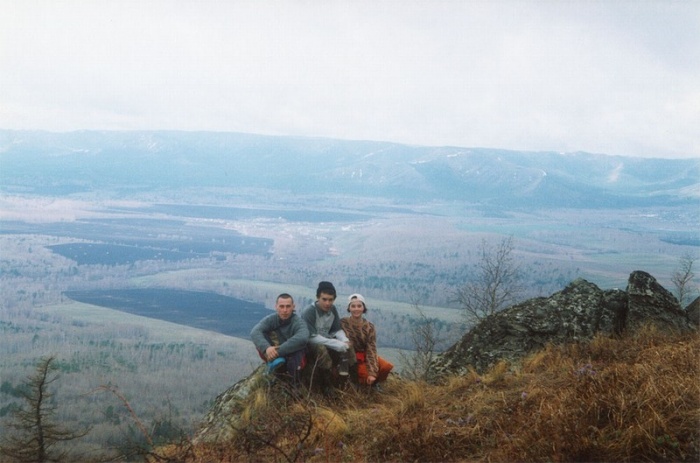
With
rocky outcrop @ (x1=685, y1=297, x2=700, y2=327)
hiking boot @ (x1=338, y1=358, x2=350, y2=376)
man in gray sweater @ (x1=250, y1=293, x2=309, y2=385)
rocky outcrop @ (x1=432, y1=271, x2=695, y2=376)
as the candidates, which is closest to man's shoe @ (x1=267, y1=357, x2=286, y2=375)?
man in gray sweater @ (x1=250, y1=293, x2=309, y2=385)

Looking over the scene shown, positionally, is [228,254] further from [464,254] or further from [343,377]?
[343,377]

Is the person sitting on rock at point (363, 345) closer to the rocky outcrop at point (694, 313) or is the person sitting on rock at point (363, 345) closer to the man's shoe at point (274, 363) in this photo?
the man's shoe at point (274, 363)

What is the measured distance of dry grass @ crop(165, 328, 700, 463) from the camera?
13.7ft

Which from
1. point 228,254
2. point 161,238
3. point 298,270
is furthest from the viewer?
point 161,238

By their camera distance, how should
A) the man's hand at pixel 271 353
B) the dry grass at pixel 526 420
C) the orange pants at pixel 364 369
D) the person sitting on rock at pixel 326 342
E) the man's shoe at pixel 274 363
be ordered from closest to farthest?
1. the dry grass at pixel 526 420
2. the man's hand at pixel 271 353
3. the man's shoe at pixel 274 363
4. the person sitting on rock at pixel 326 342
5. the orange pants at pixel 364 369

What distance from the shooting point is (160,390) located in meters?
59.4

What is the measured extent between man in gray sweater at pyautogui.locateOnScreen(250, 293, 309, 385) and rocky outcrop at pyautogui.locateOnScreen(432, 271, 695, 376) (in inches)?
99.7

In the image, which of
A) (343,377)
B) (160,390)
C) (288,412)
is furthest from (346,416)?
(160,390)

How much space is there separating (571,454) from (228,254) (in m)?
176

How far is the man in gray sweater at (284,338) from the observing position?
7.03 metres

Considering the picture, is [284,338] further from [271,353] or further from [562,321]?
[562,321]

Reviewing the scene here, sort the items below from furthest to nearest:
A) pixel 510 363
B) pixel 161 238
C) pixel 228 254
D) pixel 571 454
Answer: pixel 161 238, pixel 228 254, pixel 510 363, pixel 571 454

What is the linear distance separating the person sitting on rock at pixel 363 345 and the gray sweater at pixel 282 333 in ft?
2.82

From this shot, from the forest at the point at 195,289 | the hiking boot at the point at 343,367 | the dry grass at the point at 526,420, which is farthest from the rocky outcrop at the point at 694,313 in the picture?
the forest at the point at 195,289
